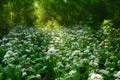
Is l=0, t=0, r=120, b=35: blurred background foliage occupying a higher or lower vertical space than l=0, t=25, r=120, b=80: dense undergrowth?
higher

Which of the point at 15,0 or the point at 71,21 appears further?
the point at 71,21

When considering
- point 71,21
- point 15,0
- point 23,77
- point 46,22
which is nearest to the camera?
point 23,77

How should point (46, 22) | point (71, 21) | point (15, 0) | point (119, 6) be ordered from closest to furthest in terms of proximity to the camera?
point (119, 6)
point (15, 0)
point (71, 21)
point (46, 22)

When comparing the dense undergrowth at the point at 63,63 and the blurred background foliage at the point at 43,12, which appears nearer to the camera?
the dense undergrowth at the point at 63,63

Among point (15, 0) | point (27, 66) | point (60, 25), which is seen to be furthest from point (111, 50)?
point (60, 25)

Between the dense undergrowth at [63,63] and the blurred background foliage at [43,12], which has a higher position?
the blurred background foliage at [43,12]

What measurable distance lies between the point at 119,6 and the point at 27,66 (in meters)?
3.31

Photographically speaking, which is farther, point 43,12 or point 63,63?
point 43,12

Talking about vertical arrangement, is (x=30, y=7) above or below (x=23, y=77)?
above

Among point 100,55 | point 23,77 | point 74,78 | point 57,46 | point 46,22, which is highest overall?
point 46,22

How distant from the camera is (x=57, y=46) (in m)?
8.63

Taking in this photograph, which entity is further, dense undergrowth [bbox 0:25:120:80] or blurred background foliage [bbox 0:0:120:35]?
blurred background foliage [bbox 0:0:120:35]

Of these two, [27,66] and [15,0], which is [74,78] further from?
[15,0]

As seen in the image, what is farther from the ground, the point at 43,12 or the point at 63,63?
the point at 43,12
